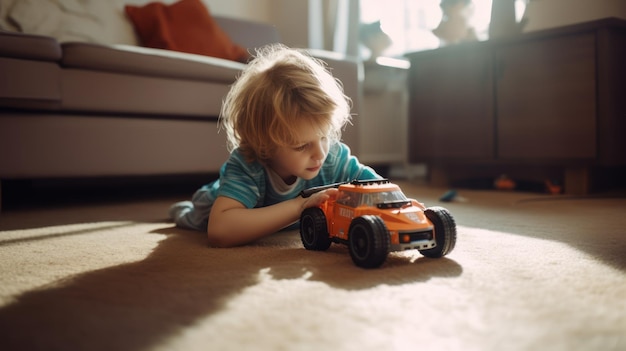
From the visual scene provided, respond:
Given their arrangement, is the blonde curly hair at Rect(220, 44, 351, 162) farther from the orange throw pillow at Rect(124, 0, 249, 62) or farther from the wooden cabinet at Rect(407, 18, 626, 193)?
the orange throw pillow at Rect(124, 0, 249, 62)

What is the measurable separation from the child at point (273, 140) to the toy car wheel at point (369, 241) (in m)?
0.16

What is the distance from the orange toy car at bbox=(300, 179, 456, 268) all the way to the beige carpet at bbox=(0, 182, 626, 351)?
0.03 m

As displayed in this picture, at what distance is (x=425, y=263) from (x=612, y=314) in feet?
1.03

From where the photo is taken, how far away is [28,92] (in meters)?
1.68

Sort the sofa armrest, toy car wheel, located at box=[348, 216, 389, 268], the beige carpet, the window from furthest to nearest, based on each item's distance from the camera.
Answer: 1. the window
2. the sofa armrest
3. toy car wheel, located at box=[348, 216, 389, 268]
4. the beige carpet

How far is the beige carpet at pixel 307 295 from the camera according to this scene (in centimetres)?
56

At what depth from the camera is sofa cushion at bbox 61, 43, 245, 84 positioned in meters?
1.81

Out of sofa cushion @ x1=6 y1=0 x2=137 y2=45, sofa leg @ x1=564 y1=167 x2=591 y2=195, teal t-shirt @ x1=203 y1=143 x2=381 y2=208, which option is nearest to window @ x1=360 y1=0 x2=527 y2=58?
sofa leg @ x1=564 y1=167 x2=591 y2=195

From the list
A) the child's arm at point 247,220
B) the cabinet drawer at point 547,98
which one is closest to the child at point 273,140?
the child's arm at point 247,220

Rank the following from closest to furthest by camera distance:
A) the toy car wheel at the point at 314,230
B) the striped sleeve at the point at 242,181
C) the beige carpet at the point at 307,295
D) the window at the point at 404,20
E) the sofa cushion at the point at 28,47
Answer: the beige carpet at the point at 307,295 < the toy car wheel at the point at 314,230 < the striped sleeve at the point at 242,181 < the sofa cushion at the point at 28,47 < the window at the point at 404,20

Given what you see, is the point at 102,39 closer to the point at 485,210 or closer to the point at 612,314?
the point at 485,210

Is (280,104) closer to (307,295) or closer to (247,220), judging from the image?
(247,220)

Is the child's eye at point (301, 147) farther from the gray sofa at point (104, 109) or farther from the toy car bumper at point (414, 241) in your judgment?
the gray sofa at point (104, 109)

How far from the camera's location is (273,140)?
105 centimetres
